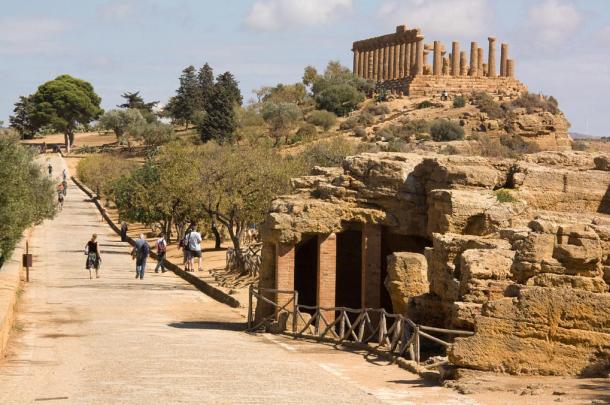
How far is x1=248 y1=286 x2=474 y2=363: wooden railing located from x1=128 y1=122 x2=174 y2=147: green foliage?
8695 centimetres

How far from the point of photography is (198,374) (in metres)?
16.0

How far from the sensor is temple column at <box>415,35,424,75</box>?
4473 inches

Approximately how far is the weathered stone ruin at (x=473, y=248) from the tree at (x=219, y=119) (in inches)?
2969

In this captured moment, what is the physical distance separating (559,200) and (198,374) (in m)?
9.03

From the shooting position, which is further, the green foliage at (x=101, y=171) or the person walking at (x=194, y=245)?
the green foliage at (x=101, y=171)

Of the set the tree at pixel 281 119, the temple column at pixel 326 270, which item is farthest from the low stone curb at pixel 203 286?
the tree at pixel 281 119

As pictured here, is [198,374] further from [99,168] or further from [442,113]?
[442,113]

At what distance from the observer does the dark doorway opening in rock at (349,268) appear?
27672 mm

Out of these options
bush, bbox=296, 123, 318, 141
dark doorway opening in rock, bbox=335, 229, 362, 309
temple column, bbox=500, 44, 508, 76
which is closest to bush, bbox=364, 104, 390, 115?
bush, bbox=296, 123, 318, 141

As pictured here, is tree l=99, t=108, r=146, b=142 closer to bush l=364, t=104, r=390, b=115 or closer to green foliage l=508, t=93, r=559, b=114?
bush l=364, t=104, r=390, b=115

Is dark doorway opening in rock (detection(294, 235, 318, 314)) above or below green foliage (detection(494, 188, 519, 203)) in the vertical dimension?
below

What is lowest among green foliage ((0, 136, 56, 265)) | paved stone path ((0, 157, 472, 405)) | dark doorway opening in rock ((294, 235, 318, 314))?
paved stone path ((0, 157, 472, 405))

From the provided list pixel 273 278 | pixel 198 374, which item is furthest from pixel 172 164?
pixel 198 374

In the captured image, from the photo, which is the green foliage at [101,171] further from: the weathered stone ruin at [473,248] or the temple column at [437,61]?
the weathered stone ruin at [473,248]
